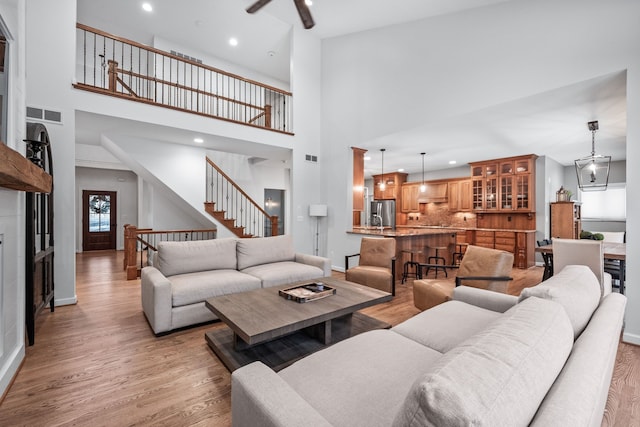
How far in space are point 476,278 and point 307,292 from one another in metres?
1.69

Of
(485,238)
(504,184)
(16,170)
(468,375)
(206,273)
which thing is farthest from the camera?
(485,238)

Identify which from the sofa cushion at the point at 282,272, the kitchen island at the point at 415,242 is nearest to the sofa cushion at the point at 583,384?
the sofa cushion at the point at 282,272

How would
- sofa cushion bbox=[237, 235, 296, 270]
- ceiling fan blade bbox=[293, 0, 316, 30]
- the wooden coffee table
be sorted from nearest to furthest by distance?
the wooden coffee table → ceiling fan blade bbox=[293, 0, 316, 30] → sofa cushion bbox=[237, 235, 296, 270]

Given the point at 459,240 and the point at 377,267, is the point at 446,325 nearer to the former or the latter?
the point at 377,267

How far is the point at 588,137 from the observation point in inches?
205

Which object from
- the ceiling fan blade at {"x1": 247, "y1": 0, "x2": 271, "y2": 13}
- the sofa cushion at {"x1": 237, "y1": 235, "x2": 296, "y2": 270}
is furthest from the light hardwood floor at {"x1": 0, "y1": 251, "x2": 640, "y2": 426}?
the ceiling fan blade at {"x1": 247, "y1": 0, "x2": 271, "y2": 13}

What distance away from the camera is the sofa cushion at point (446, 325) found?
1754mm

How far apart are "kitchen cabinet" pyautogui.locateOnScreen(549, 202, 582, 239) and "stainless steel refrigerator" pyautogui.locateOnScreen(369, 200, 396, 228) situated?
12.6ft

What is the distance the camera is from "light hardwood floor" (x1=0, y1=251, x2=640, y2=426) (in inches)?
69.1

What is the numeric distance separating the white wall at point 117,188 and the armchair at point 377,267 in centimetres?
867

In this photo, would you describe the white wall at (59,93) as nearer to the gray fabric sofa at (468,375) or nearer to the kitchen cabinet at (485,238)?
the gray fabric sofa at (468,375)

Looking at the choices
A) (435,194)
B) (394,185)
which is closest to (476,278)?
(435,194)

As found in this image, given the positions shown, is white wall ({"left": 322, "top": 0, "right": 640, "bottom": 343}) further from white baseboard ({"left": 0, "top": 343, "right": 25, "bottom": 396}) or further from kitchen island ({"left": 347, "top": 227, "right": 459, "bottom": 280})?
white baseboard ({"left": 0, "top": 343, "right": 25, "bottom": 396})

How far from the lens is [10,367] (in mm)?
2012
